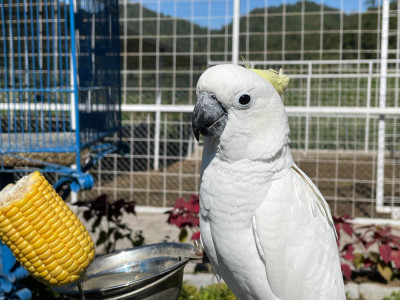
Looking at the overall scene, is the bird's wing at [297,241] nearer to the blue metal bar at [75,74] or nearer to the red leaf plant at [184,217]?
the blue metal bar at [75,74]

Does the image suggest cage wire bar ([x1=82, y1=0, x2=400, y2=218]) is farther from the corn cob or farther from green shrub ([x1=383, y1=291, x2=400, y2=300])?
the corn cob

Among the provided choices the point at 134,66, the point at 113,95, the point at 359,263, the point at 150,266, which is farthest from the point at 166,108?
the point at 134,66

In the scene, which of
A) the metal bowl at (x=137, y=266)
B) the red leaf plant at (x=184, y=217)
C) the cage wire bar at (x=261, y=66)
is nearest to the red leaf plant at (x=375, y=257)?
the red leaf plant at (x=184, y=217)

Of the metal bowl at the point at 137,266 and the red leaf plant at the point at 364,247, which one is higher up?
the metal bowl at the point at 137,266

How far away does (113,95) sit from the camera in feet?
12.4

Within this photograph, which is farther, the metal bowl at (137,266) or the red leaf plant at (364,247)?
the red leaf plant at (364,247)

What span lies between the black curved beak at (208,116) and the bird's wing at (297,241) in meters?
0.32

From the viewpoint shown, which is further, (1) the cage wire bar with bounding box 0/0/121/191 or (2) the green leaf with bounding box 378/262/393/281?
(2) the green leaf with bounding box 378/262/393/281

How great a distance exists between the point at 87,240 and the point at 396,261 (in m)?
2.31

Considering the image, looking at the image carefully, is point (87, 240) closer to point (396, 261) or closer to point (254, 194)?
point (254, 194)

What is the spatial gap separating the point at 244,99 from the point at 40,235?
97 centimetres

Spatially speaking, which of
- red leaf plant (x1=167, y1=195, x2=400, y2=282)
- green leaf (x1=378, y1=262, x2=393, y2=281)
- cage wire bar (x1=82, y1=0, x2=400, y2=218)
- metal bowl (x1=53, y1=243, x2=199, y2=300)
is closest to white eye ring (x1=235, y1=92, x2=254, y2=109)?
metal bowl (x1=53, y1=243, x2=199, y2=300)

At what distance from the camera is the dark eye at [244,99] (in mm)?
1538

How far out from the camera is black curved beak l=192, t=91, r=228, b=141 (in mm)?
1523
